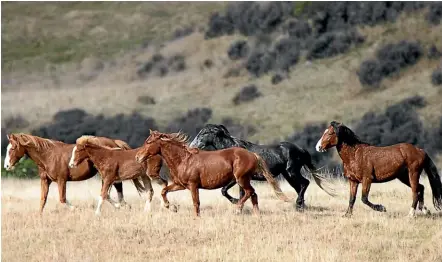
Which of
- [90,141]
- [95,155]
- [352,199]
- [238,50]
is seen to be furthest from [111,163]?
[238,50]

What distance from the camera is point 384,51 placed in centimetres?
4950

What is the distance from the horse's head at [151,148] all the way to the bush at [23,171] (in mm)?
11891

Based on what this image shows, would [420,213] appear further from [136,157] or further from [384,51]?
[384,51]

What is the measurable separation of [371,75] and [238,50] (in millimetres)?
11999

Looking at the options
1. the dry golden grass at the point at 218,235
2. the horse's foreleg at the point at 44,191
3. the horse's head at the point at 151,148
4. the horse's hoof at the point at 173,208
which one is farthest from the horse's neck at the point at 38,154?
the horse's hoof at the point at 173,208

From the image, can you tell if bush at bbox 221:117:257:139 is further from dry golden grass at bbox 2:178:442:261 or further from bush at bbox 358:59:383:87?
dry golden grass at bbox 2:178:442:261

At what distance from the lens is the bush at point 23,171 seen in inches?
1102

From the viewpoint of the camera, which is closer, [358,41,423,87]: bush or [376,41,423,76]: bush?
[358,41,423,87]: bush

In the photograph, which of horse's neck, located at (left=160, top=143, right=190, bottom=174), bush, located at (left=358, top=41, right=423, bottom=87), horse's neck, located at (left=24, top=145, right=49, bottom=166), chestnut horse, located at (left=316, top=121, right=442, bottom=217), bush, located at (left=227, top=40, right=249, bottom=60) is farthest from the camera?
bush, located at (left=227, top=40, right=249, bottom=60)

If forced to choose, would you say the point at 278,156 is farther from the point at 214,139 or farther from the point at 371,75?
the point at 371,75

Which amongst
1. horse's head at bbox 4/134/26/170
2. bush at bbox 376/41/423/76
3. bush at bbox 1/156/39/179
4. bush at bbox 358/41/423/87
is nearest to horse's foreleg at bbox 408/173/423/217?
horse's head at bbox 4/134/26/170

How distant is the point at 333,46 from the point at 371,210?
115ft

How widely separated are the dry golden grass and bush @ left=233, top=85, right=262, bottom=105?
103 ft

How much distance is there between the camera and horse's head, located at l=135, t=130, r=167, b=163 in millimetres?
16406
